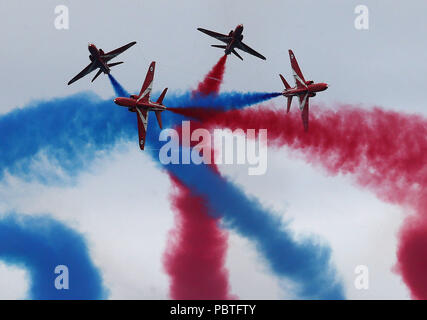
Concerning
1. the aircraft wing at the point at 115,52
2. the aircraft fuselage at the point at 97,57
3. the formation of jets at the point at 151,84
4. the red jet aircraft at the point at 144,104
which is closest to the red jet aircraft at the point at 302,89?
the formation of jets at the point at 151,84

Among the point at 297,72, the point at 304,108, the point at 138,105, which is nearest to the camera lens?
the point at 138,105

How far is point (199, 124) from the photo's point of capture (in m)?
72.5

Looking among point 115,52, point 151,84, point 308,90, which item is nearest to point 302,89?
point 308,90

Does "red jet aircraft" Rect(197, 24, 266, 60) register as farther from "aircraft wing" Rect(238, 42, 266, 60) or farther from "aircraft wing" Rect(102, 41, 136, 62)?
"aircraft wing" Rect(102, 41, 136, 62)

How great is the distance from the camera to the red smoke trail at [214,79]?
234 feet

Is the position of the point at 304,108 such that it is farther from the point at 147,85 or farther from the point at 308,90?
the point at 147,85

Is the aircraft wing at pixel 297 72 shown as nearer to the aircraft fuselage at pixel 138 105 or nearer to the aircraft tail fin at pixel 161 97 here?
the aircraft tail fin at pixel 161 97

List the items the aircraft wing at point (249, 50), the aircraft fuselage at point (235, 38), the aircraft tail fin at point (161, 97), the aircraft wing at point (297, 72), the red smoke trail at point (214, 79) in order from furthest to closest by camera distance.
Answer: the red smoke trail at point (214, 79), the aircraft wing at point (249, 50), the aircraft wing at point (297, 72), the aircraft fuselage at point (235, 38), the aircraft tail fin at point (161, 97)

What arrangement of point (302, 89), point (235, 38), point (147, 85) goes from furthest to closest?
point (147, 85), point (235, 38), point (302, 89)

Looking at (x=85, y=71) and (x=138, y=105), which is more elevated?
(x=85, y=71)

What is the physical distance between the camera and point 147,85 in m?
68.9

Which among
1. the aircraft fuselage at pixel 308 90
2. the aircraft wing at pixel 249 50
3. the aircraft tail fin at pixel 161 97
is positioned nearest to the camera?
the aircraft fuselage at pixel 308 90

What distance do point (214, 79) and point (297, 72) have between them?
7.92 metres
